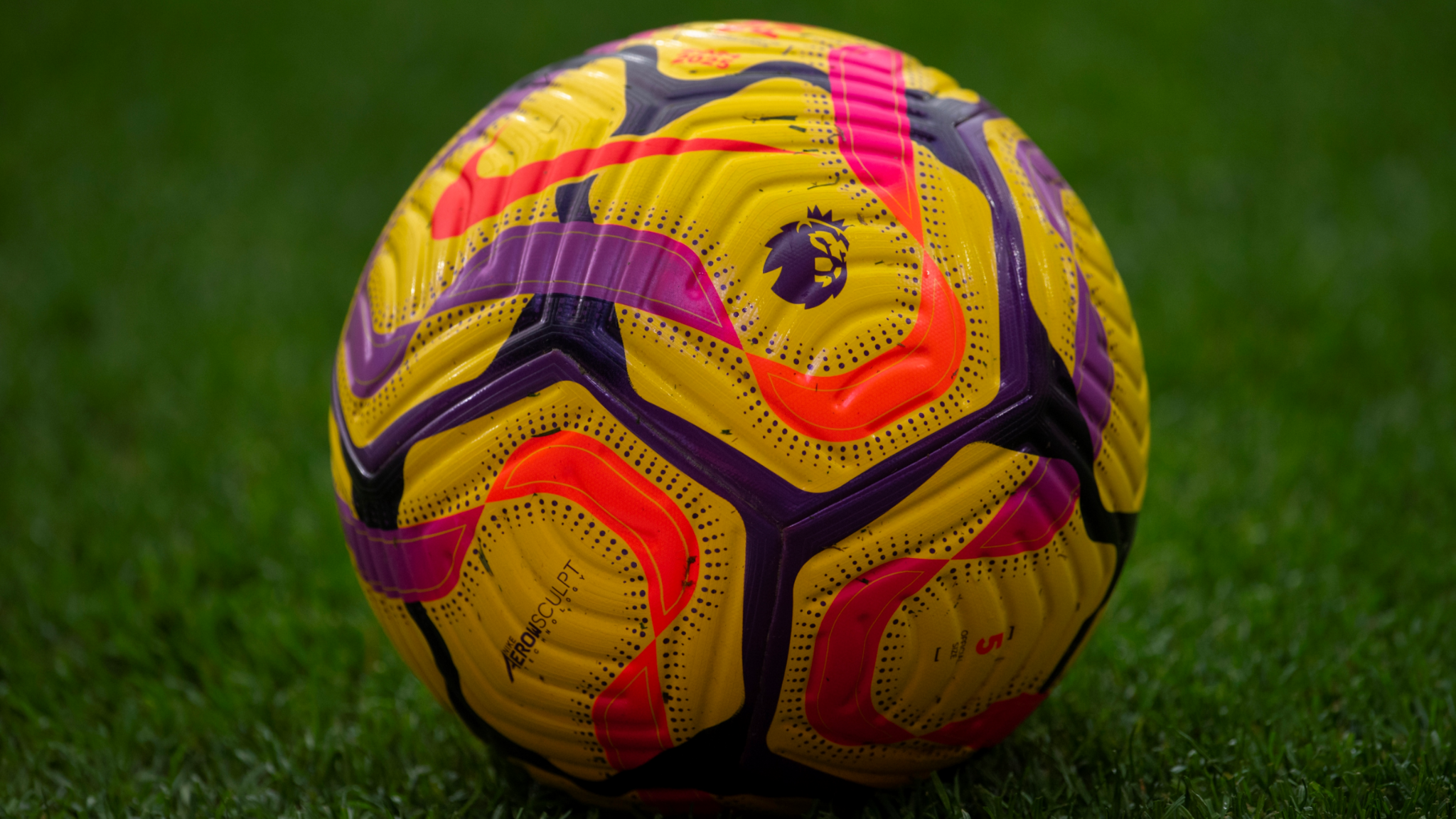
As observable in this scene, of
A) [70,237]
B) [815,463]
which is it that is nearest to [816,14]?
[70,237]

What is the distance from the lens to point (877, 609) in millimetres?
1436

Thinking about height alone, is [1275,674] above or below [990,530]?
below

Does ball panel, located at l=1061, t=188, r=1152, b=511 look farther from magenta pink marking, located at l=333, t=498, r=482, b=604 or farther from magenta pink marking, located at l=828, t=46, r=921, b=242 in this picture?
magenta pink marking, located at l=333, t=498, r=482, b=604

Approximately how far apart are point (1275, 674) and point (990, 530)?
1.04m

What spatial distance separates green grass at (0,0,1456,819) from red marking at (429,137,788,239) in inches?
38.3

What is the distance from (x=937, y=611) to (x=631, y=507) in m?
0.44

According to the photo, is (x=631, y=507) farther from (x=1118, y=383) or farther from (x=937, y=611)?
(x=1118, y=383)

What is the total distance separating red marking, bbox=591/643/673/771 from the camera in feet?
4.81

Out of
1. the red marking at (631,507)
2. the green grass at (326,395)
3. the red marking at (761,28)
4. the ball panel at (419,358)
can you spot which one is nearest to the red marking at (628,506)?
the red marking at (631,507)

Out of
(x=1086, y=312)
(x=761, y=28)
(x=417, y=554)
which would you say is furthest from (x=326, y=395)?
(x=1086, y=312)

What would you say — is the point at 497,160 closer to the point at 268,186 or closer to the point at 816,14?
the point at 268,186

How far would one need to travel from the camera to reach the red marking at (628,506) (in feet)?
4.61

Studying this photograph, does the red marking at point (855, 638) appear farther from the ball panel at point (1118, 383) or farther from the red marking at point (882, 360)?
the ball panel at point (1118, 383)

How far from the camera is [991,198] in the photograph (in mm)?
1562
